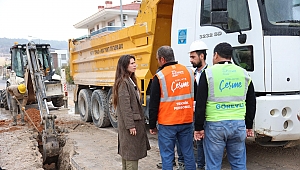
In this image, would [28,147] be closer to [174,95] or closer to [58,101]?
[174,95]

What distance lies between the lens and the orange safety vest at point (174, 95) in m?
3.46

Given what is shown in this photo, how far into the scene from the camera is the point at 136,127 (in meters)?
3.61

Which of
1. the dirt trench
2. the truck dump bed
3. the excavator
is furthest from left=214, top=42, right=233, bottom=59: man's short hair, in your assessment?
the excavator

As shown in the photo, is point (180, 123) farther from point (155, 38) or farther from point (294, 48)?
point (155, 38)

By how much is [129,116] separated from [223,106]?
1083mm

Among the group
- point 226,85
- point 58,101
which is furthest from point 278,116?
Answer: point 58,101

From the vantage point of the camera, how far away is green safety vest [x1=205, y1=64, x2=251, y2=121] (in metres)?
2.94

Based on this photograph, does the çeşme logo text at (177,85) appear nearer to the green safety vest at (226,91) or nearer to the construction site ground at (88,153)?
the green safety vest at (226,91)

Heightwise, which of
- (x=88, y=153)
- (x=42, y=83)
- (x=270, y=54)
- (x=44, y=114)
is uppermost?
(x=270, y=54)

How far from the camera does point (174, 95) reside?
11.4 feet

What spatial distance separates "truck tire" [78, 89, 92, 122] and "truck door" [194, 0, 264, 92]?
5046 mm

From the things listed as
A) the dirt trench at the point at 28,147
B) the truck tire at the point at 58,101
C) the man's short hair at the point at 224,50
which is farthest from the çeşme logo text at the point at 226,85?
the truck tire at the point at 58,101

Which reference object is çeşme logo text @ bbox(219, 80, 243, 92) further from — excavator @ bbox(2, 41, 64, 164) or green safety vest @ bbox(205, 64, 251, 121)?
excavator @ bbox(2, 41, 64, 164)

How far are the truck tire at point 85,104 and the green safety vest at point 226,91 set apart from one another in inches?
233
